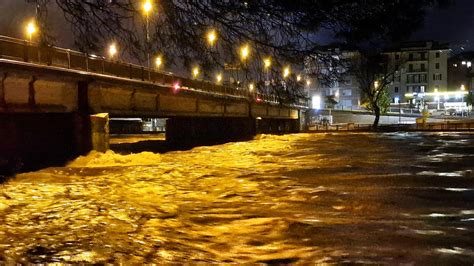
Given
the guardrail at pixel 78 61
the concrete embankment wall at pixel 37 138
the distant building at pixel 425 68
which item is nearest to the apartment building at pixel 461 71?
the distant building at pixel 425 68

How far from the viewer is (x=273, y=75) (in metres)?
9.15

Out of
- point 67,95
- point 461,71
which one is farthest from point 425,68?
point 67,95

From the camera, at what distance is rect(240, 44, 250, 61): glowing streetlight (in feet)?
29.3

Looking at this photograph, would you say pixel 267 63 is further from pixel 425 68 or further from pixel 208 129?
pixel 425 68

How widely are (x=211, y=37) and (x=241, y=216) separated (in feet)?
13.2

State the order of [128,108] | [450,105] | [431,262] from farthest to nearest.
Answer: [450,105], [128,108], [431,262]

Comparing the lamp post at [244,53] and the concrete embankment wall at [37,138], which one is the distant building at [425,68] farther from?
the lamp post at [244,53]

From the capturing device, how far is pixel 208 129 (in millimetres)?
52031

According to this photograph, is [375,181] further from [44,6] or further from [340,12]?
[44,6]

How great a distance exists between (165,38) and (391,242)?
5.17m

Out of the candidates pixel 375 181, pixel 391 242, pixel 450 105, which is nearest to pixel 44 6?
pixel 391 242

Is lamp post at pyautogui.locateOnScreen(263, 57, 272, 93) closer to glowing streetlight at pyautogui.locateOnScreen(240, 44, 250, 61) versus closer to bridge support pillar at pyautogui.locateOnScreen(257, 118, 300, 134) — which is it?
glowing streetlight at pyautogui.locateOnScreen(240, 44, 250, 61)

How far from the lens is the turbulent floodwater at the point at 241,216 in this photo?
25.3ft

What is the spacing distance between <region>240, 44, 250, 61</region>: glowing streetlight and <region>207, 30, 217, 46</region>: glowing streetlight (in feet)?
1.72
